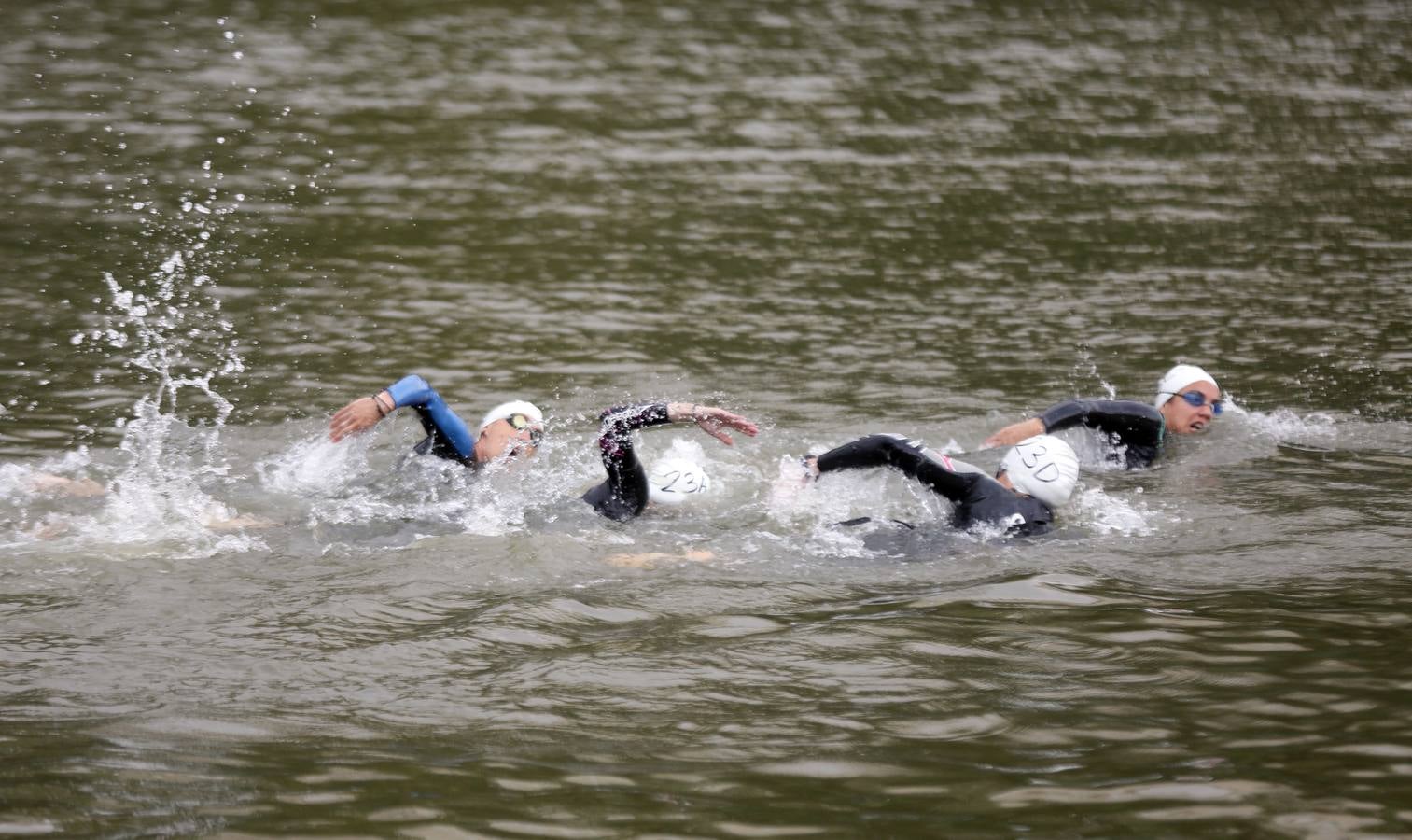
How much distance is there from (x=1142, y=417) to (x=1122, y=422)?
0.19 metres

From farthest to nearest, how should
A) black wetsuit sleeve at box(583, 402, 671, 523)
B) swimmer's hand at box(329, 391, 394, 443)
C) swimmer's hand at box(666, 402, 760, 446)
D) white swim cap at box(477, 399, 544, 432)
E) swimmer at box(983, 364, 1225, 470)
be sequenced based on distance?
1. swimmer at box(983, 364, 1225, 470)
2. white swim cap at box(477, 399, 544, 432)
3. black wetsuit sleeve at box(583, 402, 671, 523)
4. swimmer's hand at box(666, 402, 760, 446)
5. swimmer's hand at box(329, 391, 394, 443)

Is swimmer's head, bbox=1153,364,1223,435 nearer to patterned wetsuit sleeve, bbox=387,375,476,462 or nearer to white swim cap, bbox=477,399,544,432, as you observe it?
white swim cap, bbox=477,399,544,432

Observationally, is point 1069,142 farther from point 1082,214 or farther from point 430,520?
point 430,520

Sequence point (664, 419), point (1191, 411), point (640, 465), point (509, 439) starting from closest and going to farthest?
point (664, 419)
point (640, 465)
point (509, 439)
point (1191, 411)

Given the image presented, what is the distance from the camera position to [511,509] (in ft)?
39.6

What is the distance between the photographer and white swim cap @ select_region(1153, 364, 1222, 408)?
14.2 m

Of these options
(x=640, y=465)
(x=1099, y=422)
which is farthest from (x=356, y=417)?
(x=1099, y=422)

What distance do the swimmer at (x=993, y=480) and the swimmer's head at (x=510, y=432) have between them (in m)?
2.56

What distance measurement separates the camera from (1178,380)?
564 inches

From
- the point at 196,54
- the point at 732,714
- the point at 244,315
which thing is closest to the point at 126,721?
the point at 732,714

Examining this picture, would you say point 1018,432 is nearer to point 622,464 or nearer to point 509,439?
point 622,464

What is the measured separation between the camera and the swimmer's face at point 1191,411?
14.1 m

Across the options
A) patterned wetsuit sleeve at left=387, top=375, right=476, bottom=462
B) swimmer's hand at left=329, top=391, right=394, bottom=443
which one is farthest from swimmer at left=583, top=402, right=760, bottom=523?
swimmer's hand at left=329, top=391, right=394, bottom=443

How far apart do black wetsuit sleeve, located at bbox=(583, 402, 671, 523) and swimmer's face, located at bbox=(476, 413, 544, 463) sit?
28.4 inches
